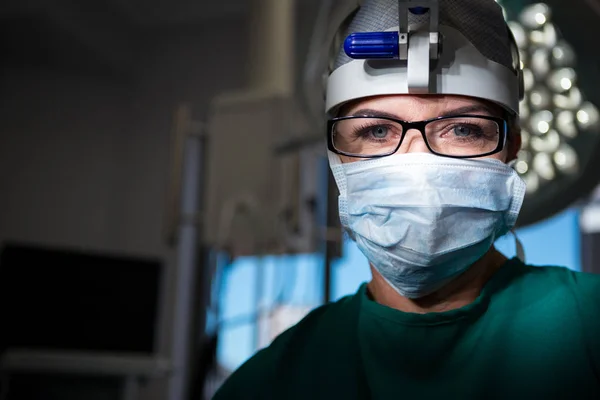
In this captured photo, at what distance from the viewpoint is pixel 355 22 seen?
919 mm

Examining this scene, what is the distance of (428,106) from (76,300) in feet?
8.21

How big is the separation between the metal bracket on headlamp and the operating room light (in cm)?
35

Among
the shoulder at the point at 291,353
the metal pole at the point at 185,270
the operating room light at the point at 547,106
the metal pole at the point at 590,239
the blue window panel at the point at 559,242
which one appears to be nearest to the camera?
the shoulder at the point at 291,353

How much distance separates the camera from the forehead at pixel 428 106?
850mm

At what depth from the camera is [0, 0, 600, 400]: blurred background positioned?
119 cm

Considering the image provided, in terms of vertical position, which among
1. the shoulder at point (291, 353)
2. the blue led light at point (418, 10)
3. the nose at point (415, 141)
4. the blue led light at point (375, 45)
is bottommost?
the shoulder at point (291, 353)

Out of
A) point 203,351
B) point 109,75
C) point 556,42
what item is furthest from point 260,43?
point 109,75

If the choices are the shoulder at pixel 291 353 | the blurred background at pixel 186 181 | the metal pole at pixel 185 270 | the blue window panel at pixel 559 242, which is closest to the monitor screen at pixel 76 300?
the blurred background at pixel 186 181

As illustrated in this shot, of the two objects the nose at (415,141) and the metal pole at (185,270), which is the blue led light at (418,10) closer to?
the nose at (415,141)

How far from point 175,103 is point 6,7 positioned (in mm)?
1054

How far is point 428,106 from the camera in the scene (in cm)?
85

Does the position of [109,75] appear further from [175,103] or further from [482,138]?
[482,138]

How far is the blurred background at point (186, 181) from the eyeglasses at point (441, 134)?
177 mm

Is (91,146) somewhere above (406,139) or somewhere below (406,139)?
above
